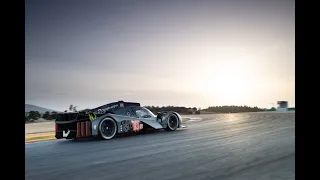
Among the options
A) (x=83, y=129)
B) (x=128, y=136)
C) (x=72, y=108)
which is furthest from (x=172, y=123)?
(x=72, y=108)

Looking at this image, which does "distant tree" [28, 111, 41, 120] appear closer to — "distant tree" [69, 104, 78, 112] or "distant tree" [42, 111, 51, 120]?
"distant tree" [42, 111, 51, 120]

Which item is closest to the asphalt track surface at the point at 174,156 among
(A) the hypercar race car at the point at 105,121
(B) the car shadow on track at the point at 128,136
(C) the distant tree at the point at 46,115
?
(B) the car shadow on track at the point at 128,136

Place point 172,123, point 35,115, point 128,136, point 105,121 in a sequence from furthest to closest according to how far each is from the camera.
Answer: point 172,123, point 128,136, point 105,121, point 35,115

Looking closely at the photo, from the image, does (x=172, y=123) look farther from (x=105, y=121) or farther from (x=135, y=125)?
(x=105, y=121)

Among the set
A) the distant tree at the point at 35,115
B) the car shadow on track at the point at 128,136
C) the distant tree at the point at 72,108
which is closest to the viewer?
the distant tree at the point at 35,115

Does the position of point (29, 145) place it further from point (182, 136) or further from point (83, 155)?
point (182, 136)

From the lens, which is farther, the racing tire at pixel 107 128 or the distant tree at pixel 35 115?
the racing tire at pixel 107 128

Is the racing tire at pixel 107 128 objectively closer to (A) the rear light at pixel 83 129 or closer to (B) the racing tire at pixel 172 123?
(A) the rear light at pixel 83 129

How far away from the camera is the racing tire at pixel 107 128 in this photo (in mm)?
4242

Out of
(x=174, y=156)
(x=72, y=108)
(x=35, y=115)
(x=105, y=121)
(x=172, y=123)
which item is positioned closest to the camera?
(x=174, y=156)

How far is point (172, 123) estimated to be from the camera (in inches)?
205

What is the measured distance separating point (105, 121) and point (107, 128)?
0.11 meters

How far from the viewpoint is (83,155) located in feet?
11.7
